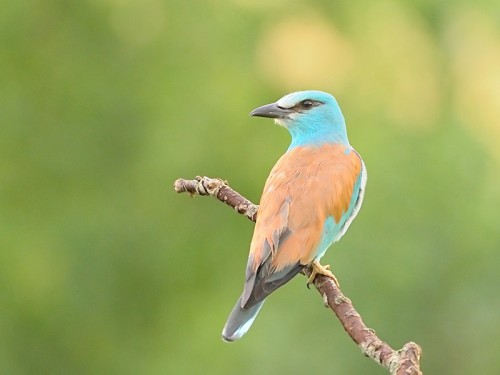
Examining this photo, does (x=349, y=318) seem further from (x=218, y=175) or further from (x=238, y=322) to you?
(x=218, y=175)

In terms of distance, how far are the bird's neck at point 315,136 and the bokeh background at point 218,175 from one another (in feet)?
13.1

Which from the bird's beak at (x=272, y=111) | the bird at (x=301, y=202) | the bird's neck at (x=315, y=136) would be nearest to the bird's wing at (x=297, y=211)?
the bird at (x=301, y=202)

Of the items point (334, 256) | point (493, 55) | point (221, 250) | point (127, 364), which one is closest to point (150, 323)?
point (127, 364)

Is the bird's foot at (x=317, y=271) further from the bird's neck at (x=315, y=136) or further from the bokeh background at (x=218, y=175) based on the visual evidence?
the bokeh background at (x=218, y=175)

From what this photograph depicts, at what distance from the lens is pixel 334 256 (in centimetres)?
1070

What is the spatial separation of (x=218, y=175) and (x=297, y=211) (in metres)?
7.03

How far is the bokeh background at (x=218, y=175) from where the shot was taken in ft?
36.9

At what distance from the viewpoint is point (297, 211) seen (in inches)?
223

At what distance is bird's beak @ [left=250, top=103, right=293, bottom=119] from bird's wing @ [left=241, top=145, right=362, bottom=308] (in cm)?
25

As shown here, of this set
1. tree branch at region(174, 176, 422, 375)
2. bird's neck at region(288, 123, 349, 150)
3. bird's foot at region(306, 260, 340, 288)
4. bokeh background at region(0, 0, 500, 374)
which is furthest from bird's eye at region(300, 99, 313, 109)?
bokeh background at region(0, 0, 500, 374)

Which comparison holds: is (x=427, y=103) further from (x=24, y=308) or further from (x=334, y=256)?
(x=24, y=308)

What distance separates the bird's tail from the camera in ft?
16.9

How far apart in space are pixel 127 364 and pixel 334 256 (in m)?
4.05

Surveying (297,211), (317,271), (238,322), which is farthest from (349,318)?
(297,211)
